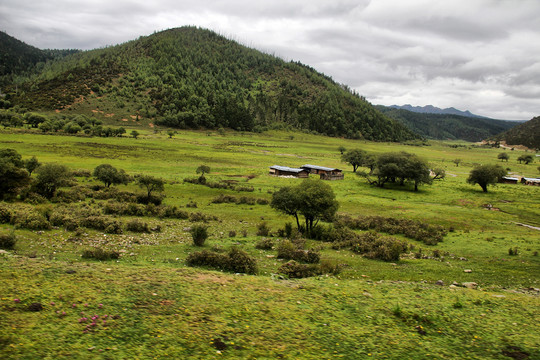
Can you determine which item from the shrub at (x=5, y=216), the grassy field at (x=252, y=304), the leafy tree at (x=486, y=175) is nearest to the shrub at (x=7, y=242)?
the grassy field at (x=252, y=304)

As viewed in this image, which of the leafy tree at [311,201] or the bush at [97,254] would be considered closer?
the bush at [97,254]

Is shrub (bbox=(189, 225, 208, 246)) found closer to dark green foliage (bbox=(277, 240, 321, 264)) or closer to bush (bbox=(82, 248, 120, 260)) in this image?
dark green foliage (bbox=(277, 240, 321, 264))

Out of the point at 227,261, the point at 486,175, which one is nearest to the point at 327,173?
the point at 486,175

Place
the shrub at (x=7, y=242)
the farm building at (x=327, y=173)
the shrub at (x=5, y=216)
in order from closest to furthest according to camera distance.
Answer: the shrub at (x=7, y=242) → the shrub at (x=5, y=216) → the farm building at (x=327, y=173)

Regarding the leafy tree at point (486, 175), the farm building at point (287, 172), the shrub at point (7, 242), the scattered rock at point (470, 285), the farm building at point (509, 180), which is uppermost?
the leafy tree at point (486, 175)

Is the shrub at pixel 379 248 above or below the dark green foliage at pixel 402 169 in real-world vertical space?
below

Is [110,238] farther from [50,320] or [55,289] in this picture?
[50,320]

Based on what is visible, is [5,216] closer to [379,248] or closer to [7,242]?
[7,242]

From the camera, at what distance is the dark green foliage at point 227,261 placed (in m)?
19.0

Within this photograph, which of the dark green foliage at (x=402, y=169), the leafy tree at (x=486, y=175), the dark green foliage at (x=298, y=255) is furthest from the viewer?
the leafy tree at (x=486, y=175)

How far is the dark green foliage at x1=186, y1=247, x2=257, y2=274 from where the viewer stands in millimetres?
18969

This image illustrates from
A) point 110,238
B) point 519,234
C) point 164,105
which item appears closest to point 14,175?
point 110,238

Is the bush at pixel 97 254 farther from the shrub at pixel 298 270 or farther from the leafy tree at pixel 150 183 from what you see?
the leafy tree at pixel 150 183

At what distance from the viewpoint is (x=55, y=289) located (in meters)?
12.0
